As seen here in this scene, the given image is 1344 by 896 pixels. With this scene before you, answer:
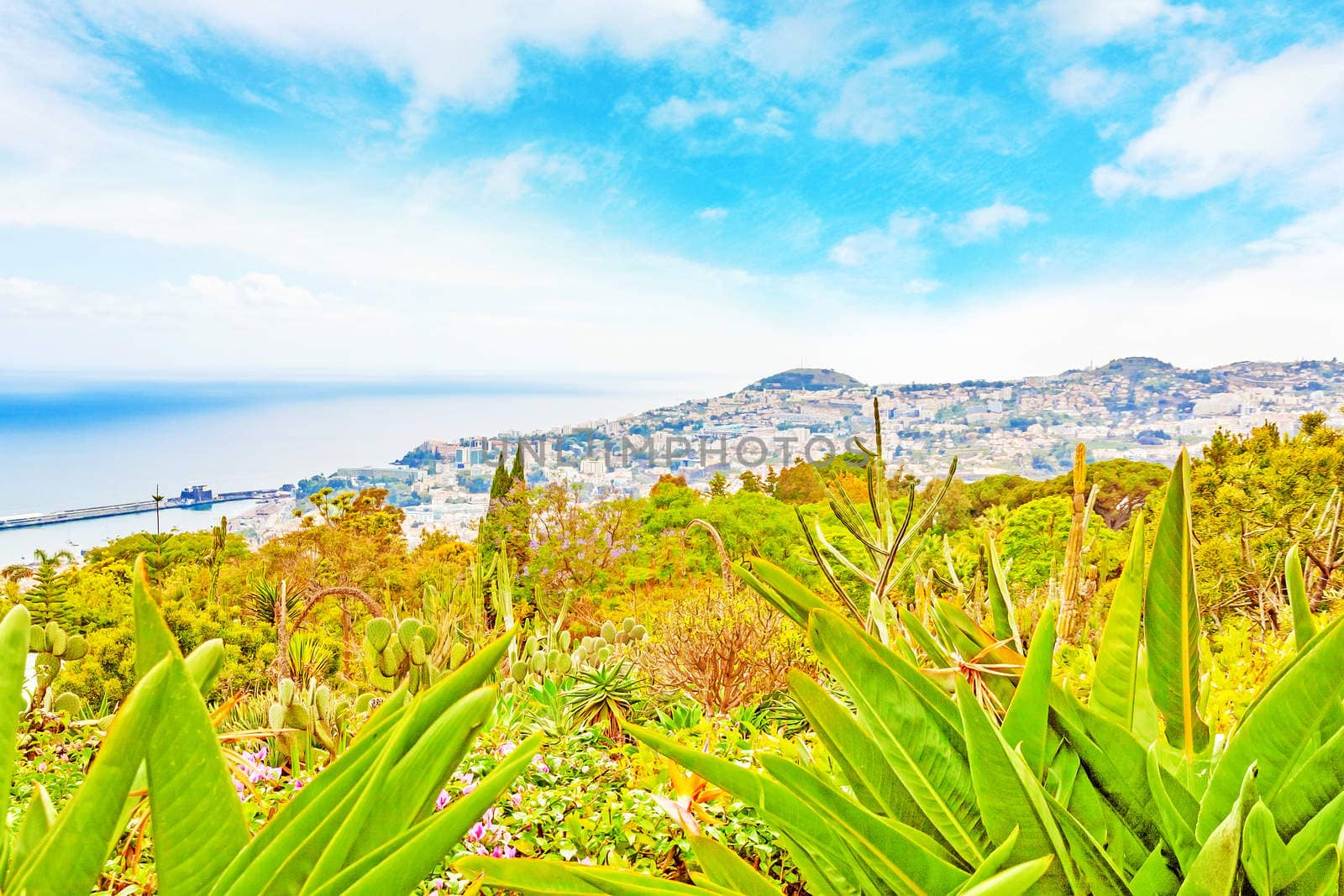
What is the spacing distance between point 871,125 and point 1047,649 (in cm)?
5081

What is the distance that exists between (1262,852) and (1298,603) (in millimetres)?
454

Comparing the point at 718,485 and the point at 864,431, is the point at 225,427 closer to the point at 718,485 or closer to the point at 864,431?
the point at 718,485

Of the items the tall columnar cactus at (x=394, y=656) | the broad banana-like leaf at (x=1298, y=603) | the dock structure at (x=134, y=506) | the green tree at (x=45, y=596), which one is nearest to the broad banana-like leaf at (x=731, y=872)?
the broad banana-like leaf at (x=1298, y=603)

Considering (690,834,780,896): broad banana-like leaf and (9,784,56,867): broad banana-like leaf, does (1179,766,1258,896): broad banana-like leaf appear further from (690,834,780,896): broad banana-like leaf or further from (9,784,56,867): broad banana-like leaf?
(9,784,56,867): broad banana-like leaf

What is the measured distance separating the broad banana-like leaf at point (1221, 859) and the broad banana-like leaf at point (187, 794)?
0.54 m

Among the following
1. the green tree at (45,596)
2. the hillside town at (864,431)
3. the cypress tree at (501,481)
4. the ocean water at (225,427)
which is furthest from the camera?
the ocean water at (225,427)

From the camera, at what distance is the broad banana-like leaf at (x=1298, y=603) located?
730mm

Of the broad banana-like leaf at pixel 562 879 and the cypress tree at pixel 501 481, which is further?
the cypress tree at pixel 501 481

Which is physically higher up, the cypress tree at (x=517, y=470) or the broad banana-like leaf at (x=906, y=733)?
the broad banana-like leaf at (x=906, y=733)

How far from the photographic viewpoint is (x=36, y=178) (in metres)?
35.1

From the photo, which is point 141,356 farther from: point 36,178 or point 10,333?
point 36,178

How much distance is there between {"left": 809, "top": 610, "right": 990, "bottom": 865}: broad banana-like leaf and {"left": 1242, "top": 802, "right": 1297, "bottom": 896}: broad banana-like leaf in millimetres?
173

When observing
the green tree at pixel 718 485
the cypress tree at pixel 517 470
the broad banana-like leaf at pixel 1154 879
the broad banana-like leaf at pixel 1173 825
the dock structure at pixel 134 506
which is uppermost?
the broad banana-like leaf at pixel 1173 825

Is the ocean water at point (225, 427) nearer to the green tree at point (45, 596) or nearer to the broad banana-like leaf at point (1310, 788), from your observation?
the green tree at point (45, 596)
